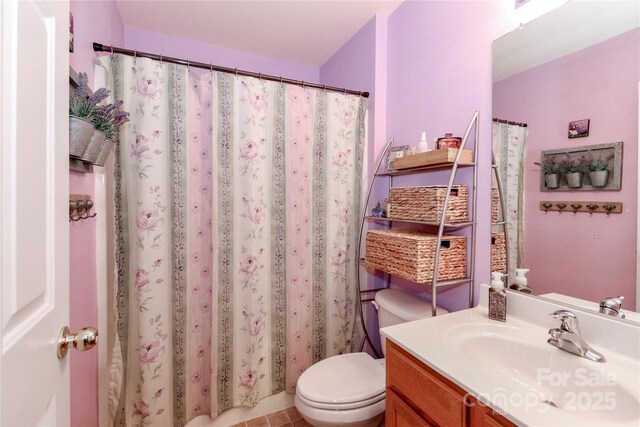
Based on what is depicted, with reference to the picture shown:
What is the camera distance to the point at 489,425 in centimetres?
71

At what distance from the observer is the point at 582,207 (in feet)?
3.25

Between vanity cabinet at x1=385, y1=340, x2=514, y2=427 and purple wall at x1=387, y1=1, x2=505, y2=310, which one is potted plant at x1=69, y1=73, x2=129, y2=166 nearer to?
vanity cabinet at x1=385, y1=340, x2=514, y2=427

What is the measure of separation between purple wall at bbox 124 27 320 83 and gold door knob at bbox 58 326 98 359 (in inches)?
76.7

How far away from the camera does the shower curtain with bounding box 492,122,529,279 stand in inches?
45.5

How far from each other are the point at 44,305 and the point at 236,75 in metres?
1.35

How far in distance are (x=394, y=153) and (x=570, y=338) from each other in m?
1.10

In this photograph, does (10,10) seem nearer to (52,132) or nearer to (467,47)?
(52,132)

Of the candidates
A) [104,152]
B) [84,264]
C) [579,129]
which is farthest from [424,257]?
[84,264]

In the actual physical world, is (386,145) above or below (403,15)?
below

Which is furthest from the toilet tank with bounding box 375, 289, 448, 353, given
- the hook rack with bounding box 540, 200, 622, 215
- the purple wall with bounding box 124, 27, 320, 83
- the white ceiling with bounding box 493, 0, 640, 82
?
the purple wall with bounding box 124, 27, 320, 83

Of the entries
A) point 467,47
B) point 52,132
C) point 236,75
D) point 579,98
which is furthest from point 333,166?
point 52,132

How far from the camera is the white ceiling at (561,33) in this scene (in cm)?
91

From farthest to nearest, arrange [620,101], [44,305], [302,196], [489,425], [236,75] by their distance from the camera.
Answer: [302,196] → [236,75] → [620,101] → [489,425] → [44,305]

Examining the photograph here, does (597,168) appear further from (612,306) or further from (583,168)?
(612,306)
